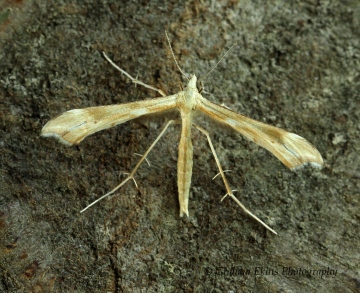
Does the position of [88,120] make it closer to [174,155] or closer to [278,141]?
[174,155]

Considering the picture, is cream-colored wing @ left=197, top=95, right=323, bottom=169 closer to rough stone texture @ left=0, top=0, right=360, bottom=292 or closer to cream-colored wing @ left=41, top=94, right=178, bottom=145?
rough stone texture @ left=0, top=0, right=360, bottom=292

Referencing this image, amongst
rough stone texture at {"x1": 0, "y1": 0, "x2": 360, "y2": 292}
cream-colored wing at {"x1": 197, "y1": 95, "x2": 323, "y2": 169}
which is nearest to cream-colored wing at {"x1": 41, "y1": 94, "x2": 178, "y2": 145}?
rough stone texture at {"x1": 0, "y1": 0, "x2": 360, "y2": 292}

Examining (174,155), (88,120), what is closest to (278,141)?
(174,155)

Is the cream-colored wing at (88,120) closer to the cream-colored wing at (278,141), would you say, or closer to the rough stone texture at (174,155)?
the rough stone texture at (174,155)

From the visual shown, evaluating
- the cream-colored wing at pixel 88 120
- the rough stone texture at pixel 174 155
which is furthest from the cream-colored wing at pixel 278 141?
the cream-colored wing at pixel 88 120

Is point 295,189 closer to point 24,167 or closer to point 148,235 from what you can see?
point 148,235
